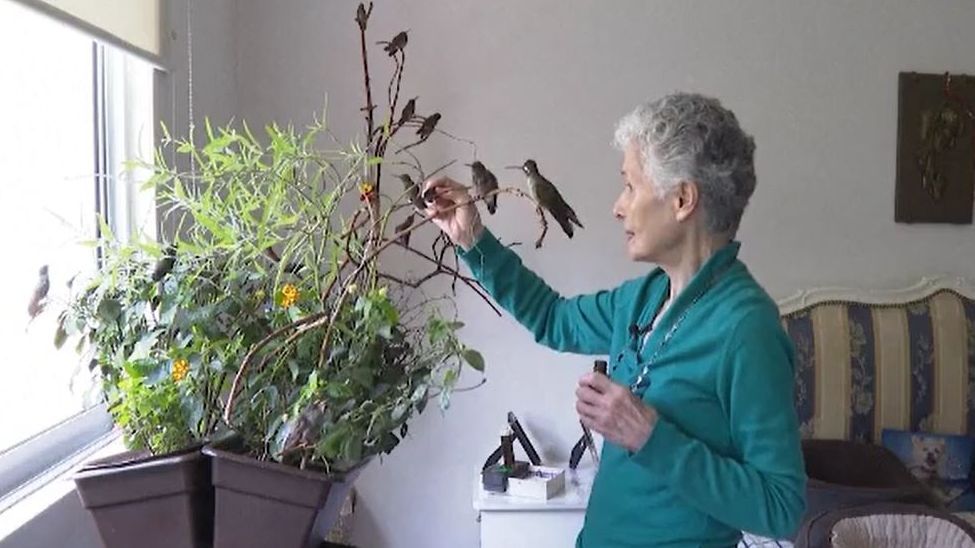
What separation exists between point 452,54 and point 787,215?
3.37 ft

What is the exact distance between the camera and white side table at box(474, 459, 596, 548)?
2102mm

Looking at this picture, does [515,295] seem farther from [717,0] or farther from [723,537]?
[717,0]

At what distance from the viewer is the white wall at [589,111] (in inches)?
94.6

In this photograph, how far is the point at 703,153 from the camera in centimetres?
124

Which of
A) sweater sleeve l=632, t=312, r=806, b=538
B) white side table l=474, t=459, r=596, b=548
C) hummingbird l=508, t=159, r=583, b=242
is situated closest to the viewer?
sweater sleeve l=632, t=312, r=806, b=538

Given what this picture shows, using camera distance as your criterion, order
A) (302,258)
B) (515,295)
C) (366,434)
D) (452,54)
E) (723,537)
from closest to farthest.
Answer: (366,434)
(302,258)
(723,537)
(515,295)
(452,54)

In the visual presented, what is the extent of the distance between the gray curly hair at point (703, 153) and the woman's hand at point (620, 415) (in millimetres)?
291

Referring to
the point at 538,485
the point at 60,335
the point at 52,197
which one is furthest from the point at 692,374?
the point at 52,197

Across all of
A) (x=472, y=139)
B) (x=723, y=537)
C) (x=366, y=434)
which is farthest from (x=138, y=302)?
(x=472, y=139)

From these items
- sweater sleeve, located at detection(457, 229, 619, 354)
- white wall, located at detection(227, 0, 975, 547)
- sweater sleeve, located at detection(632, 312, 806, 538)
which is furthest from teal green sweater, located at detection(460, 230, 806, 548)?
white wall, located at detection(227, 0, 975, 547)

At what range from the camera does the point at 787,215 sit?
250cm

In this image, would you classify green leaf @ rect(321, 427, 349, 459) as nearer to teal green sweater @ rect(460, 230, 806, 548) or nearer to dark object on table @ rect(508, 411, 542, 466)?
teal green sweater @ rect(460, 230, 806, 548)

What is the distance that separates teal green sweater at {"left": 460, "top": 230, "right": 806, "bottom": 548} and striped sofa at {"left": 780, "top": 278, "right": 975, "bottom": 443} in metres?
1.16

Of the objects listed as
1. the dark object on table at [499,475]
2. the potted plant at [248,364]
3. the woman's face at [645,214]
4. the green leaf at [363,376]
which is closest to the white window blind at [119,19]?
the potted plant at [248,364]
